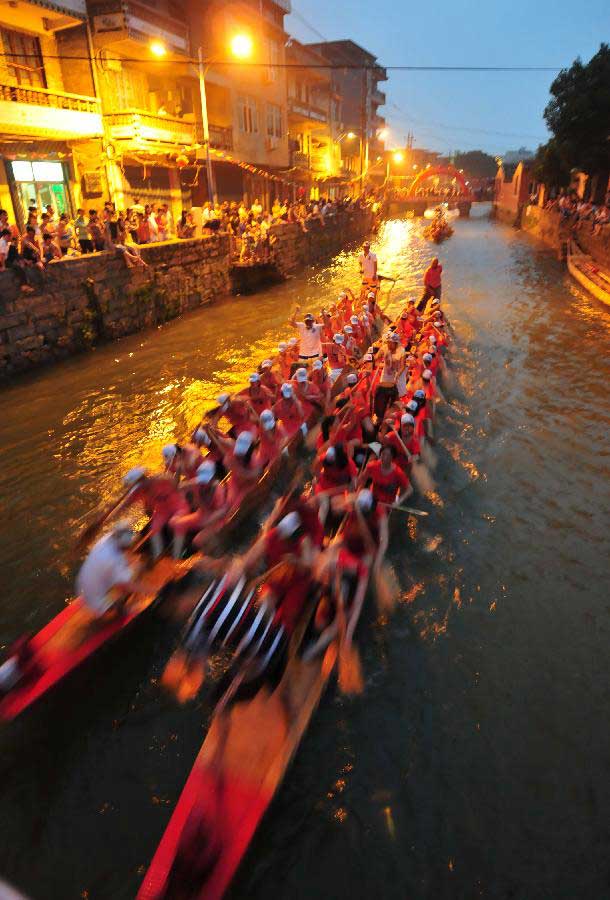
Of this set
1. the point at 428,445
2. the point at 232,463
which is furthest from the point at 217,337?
the point at 232,463

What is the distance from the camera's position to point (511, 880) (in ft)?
13.9

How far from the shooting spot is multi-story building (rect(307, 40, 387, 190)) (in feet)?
204

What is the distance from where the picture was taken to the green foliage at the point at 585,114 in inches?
1232

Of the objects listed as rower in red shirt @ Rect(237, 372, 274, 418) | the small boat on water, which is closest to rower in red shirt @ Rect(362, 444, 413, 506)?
rower in red shirt @ Rect(237, 372, 274, 418)

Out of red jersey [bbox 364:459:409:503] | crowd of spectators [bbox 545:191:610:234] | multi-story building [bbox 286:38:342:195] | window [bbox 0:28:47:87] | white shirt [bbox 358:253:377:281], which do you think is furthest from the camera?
multi-story building [bbox 286:38:342:195]

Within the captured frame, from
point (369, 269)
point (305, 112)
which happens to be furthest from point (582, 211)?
point (305, 112)

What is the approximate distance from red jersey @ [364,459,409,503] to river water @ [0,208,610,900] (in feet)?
3.11

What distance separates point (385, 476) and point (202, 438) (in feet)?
8.29

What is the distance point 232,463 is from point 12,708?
3.61 metres

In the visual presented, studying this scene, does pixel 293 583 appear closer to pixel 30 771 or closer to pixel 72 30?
pixel 30 771

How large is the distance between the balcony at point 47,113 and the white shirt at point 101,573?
1662cm

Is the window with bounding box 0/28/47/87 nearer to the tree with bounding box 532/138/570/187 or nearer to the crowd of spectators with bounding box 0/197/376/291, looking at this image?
the crowd of spectators with bounding box 0/197/376/291

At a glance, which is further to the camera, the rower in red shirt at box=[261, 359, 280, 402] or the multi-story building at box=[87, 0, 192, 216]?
the multi-story building at box=[87, 0, 192, 216]

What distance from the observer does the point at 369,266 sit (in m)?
17.7
